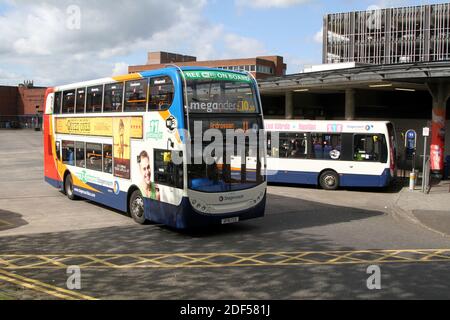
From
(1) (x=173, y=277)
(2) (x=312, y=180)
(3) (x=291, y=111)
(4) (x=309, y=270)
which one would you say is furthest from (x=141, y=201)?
(3) (x=291, y=111)

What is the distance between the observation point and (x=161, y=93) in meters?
11.3

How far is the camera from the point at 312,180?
67.9ft

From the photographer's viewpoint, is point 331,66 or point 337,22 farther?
point 337,22

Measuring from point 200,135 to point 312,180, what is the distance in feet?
35.9

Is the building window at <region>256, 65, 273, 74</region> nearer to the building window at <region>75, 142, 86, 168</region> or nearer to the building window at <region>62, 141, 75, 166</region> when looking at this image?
the building window at <region>62, 141, 75, 166</region>

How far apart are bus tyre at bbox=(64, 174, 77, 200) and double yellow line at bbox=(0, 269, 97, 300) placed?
8.62 meters

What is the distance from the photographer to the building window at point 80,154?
15617mm

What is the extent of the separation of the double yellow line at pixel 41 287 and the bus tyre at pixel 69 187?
28.3 feet

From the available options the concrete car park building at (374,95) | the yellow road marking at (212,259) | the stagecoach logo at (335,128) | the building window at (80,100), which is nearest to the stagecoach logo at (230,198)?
the yellow road marking at (212,259)

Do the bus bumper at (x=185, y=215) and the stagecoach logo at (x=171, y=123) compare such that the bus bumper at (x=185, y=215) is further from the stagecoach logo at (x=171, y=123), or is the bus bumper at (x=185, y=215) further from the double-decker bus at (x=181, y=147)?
the stagecoach logo at (x=171, y=123)

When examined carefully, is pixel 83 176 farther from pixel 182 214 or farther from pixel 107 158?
pixel 182 214

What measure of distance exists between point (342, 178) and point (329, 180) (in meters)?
0.57

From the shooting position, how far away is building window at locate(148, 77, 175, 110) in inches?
432

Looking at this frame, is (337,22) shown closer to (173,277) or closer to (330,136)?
(330,136)
